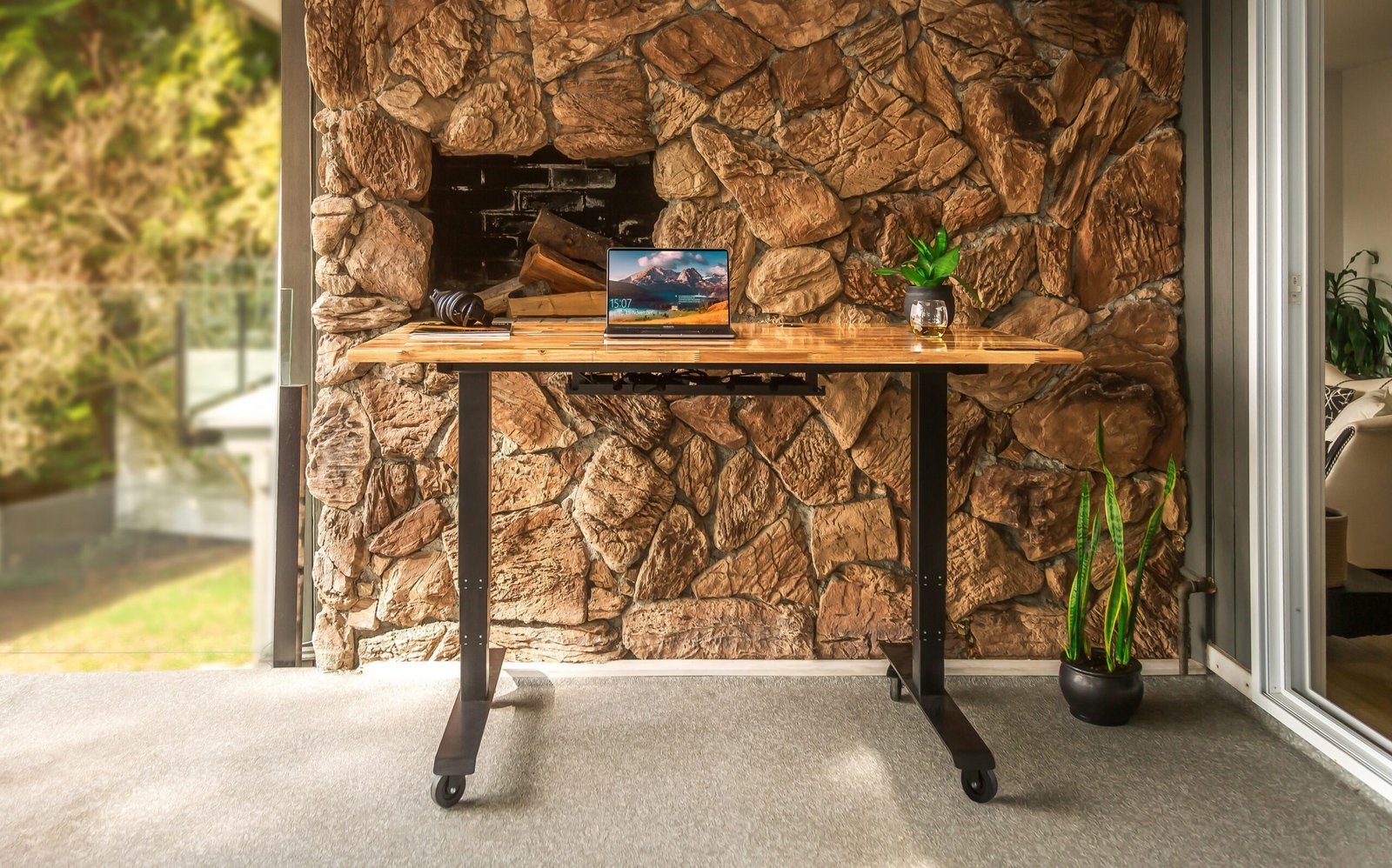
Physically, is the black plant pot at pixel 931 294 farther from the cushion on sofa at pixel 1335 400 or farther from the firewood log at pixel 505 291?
the firewood log at pixel 505 291

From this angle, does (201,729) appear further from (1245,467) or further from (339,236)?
(1245,467)

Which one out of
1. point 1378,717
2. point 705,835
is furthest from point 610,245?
point 1378,717

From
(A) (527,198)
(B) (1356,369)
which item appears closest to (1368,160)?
(B) (1356,369)

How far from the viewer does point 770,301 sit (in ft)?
9.20

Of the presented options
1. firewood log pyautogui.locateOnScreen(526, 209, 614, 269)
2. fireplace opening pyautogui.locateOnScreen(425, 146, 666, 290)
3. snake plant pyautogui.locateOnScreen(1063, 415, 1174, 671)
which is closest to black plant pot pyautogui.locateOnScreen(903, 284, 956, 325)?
snake plant pyautogui.locateOnScreen(1063, 415, 1174, 671)

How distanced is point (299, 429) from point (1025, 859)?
2.37m

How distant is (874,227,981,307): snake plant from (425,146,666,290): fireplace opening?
2.52 feet

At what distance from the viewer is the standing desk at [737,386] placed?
6.71 ft

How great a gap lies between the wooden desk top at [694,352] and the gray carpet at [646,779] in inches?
39.1

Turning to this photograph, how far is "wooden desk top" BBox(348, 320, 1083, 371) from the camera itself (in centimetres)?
202

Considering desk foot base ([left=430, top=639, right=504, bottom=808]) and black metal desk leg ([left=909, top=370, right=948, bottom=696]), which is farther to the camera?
black metal desk leg ([left=909, top=370, right=948, bottom=696])

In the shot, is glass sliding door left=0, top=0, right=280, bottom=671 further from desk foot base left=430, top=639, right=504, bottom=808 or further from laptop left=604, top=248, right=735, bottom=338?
laptop left=604, top=248, right=735, bottom=338

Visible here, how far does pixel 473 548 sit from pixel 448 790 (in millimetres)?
579

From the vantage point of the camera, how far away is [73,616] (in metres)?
2.86
